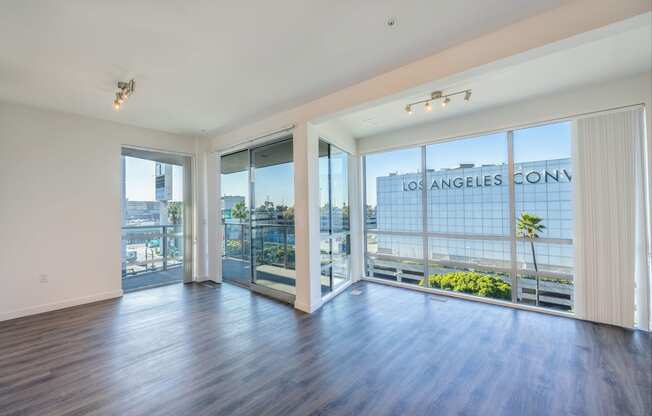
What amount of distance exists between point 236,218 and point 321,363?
3.39m

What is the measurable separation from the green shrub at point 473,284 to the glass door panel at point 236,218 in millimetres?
3168

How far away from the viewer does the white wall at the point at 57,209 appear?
3.52 meters

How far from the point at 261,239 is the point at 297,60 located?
3.01 meters

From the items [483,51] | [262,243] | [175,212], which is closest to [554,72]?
[483,51]

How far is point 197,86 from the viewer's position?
3156mm

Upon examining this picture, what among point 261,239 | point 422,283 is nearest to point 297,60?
point 261,239

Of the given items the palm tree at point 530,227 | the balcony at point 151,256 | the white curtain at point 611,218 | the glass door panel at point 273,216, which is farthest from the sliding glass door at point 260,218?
the white curtain at point 611,218

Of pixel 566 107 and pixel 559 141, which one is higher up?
pixel 566 107

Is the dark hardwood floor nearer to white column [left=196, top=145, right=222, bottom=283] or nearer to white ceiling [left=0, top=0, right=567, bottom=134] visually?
white column [left=196, top=145, right=222, bottom=283]

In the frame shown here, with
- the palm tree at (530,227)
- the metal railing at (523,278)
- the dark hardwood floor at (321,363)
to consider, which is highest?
the palm tree at (530,227)

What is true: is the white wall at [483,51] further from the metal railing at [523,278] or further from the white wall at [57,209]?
the white wall at [57,209]

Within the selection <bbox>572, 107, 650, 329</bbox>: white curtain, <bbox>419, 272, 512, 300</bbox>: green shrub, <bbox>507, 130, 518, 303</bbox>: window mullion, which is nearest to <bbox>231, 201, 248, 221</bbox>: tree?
<bbox>419, 272, 512, 300</bbox>: green shrub

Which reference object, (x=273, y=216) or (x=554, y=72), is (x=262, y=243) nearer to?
(x=273, y=216)

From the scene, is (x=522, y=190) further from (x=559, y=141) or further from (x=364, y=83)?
(x=364, y=83)
